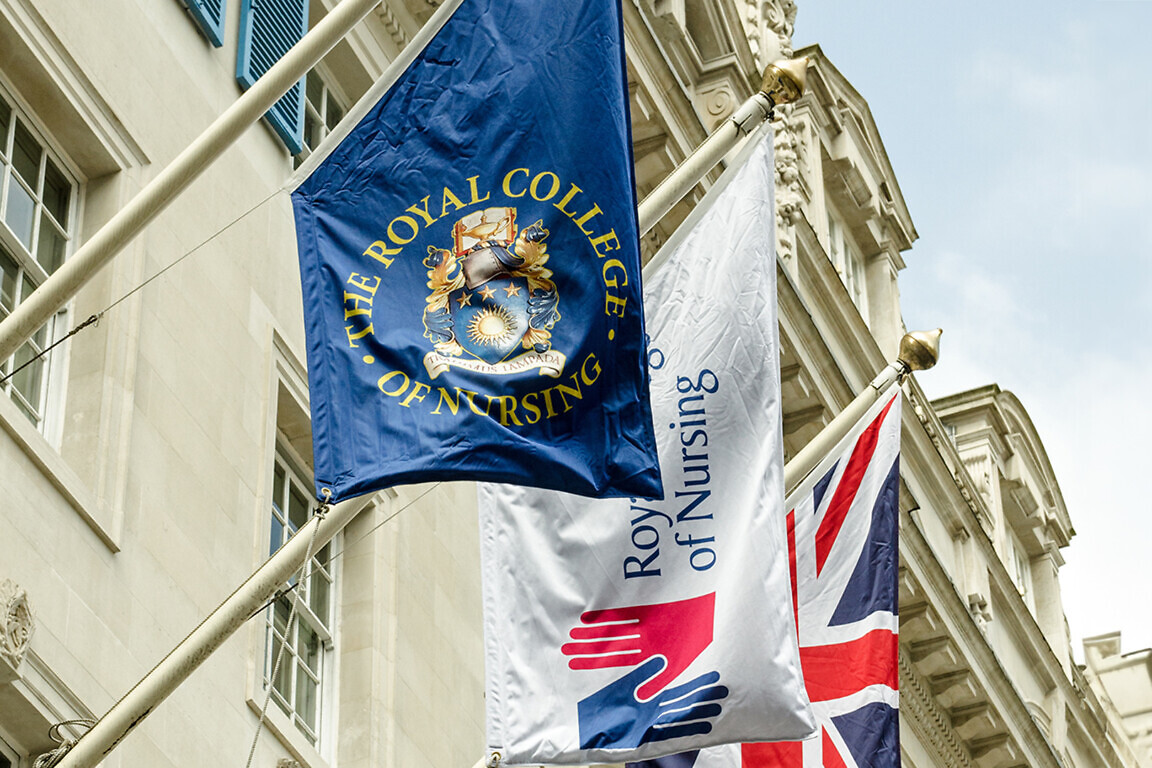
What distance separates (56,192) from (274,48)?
124 inches

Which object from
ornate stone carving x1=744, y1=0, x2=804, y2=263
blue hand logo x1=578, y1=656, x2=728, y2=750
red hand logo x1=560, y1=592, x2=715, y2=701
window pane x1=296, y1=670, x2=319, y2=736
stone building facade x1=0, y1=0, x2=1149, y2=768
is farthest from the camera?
ornate stone carving x1=744, y1=0, x2=804, y2=263

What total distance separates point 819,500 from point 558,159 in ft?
17.3

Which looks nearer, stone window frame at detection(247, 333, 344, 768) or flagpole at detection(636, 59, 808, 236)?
flagpole at detection(636, 59, 808, 236)

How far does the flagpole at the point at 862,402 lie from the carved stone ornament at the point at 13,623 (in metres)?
5.33

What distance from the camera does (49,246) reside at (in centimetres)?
1292

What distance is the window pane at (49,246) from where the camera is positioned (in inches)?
504

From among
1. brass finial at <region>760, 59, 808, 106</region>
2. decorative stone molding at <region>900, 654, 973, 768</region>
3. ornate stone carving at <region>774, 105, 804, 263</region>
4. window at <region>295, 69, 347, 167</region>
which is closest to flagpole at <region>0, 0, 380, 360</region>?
brass finial at <region>760, 59, 808, 106</region>

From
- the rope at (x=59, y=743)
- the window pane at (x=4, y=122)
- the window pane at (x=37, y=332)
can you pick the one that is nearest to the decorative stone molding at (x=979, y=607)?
the window pane at (x=37, y=332)

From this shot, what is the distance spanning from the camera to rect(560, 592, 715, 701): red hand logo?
447 inches

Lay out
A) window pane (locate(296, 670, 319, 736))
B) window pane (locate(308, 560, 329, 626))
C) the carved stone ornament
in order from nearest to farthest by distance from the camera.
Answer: the carved stone ornament, window pane (locate(296, 670, 319, 736)), window pane (locate(308, 560, 329, 626))

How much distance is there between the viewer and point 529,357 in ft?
31.3

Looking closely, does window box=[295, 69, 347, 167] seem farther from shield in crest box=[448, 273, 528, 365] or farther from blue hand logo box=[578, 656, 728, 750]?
shield in crest box=[448, 273, 528, 365]

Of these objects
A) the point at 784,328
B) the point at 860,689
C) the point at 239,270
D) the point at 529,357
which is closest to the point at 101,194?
the point at 239,270

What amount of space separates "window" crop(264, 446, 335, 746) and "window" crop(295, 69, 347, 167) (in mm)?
3021
